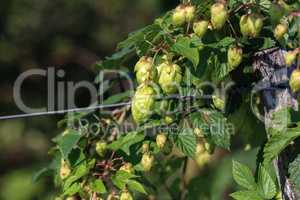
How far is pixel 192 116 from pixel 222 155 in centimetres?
327

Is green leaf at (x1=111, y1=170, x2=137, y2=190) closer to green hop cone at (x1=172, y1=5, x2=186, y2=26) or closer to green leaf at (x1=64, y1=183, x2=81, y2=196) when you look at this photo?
green leaf at (x1=64, y1=183, x2=81, y2=196)

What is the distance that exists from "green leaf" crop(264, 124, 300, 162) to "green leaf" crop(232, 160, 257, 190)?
0.12 meters

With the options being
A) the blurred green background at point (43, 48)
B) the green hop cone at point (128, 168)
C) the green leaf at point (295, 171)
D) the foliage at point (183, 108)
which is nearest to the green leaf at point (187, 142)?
the foliage at point (183, 108)

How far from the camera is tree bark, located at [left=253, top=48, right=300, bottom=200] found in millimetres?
1520

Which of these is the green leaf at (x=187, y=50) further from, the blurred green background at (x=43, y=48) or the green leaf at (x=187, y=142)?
the blurred green background at (x=43, y=48)

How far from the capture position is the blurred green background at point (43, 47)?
517cm

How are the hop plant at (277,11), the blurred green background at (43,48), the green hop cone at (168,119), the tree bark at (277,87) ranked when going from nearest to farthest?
1. the hop plant at (277,11)
2. the tree bark at (277,87)
3. the green hop cone at (168,119)
4. the blurred green background at (43,48)

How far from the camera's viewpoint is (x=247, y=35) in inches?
55.8

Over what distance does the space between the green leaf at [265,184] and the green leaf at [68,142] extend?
0.44 m

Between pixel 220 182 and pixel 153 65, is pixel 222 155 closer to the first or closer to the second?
pixel 220 182

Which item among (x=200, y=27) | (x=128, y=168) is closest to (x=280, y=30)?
(x=200, y=27)

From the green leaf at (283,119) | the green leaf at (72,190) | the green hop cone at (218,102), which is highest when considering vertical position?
the green hop cone at (218,102)

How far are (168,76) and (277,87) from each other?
0.26 metres

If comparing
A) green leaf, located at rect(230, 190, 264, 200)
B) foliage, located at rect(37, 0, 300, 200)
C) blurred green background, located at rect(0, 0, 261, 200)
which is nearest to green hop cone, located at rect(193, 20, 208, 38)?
foliage, located at rect(37, 0, 300, 200)
